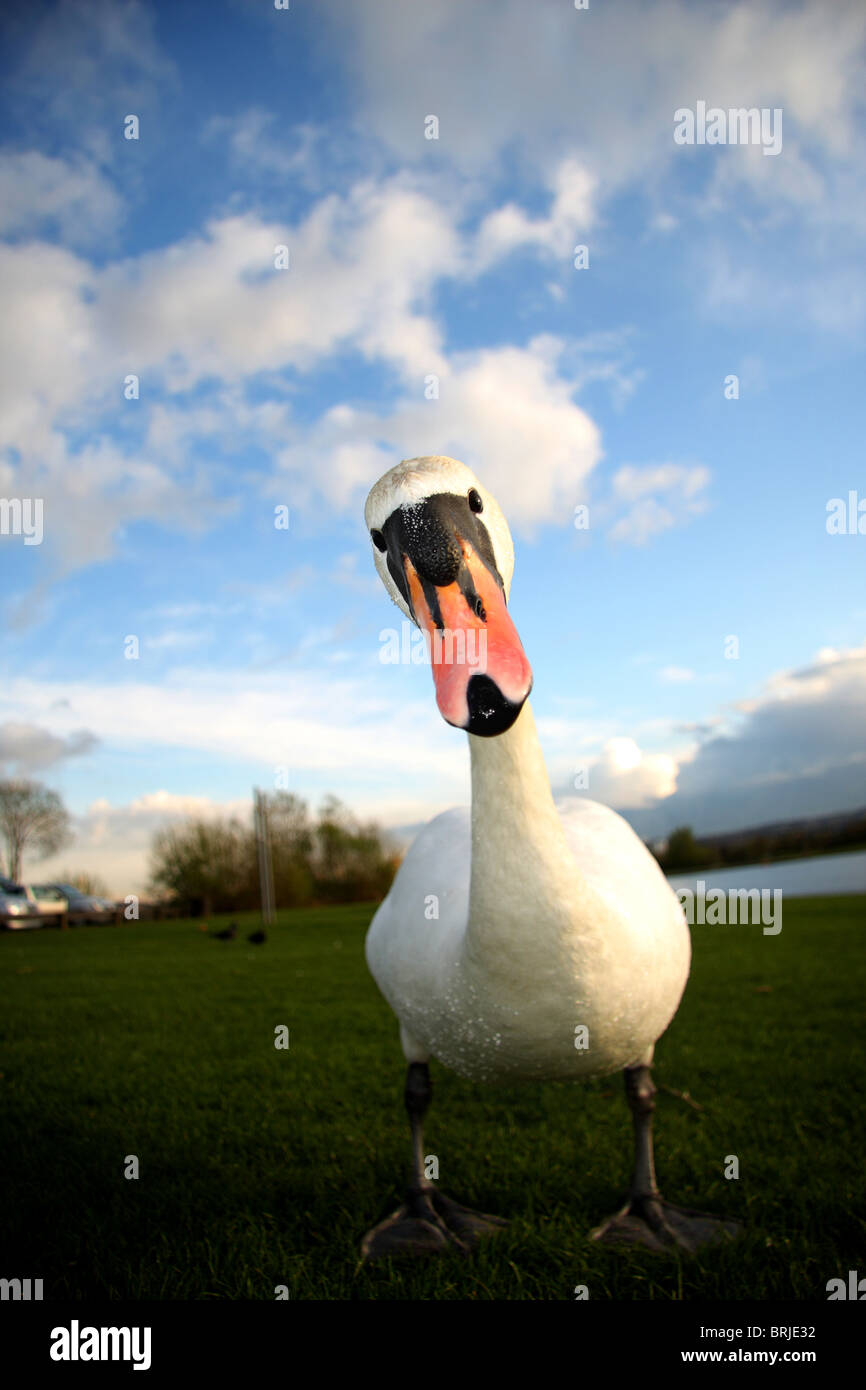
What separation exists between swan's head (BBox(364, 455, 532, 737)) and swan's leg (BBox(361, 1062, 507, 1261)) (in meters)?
2.59

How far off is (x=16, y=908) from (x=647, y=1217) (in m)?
35.8

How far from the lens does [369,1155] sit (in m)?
4.55

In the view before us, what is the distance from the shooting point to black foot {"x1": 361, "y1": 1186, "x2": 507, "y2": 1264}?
3.43 metres

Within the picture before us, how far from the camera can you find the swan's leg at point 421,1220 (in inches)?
136

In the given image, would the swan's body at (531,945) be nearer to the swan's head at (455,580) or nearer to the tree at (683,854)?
the swan's head at (455,580)

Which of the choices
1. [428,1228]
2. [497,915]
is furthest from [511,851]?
[428,1228]

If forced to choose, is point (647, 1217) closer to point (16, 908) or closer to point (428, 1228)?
point (428, 1228)

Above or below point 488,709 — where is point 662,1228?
below

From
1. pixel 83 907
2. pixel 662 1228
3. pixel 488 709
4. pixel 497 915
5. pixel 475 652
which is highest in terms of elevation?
pixel 475 652

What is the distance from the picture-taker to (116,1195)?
4.04m

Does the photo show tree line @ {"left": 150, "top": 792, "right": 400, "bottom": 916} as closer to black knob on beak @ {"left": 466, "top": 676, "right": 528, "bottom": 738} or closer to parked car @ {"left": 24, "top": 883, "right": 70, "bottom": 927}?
parked car @ {"left": 24, "top": 883, "right": 70, "bottom": 927}

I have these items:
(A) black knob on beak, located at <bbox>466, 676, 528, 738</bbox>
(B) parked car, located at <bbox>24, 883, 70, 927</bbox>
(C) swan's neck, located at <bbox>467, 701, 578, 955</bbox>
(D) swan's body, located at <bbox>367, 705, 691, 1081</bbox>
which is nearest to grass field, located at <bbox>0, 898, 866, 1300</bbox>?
(D) swan's body, located at <bbox>367, 705, 691, 1081</bbox>
